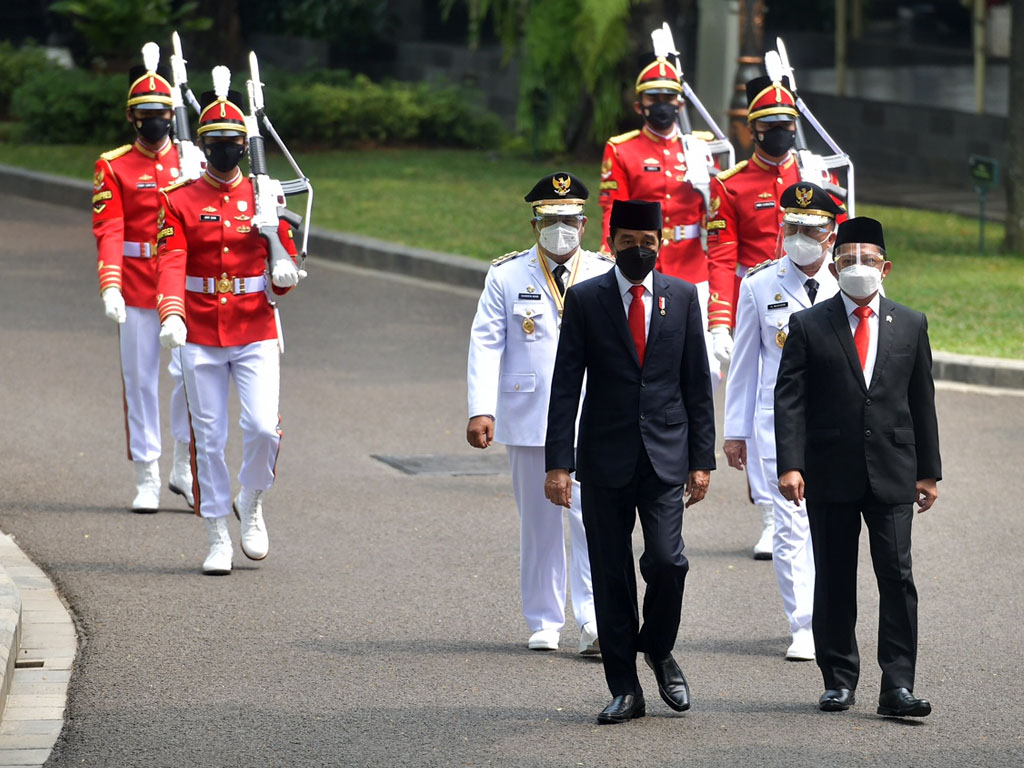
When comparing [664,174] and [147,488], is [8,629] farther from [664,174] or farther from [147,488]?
[664,174]

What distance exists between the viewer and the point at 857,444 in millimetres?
6820

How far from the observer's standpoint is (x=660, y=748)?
6.46 meters

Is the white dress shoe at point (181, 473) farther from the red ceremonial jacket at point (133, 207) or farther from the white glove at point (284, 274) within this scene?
the white glove at point (284, 274)

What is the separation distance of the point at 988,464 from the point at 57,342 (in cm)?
704

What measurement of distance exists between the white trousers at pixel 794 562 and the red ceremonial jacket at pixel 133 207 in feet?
13.0

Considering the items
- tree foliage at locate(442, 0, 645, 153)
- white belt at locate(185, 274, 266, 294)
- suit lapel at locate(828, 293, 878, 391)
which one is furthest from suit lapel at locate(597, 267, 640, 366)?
tree foliage at locate(442, 0, 645, 153)

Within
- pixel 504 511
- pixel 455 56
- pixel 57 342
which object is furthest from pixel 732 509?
pixel 455 56

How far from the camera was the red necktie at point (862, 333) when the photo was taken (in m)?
6.89

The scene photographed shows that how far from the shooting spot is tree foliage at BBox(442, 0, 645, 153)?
2386cm

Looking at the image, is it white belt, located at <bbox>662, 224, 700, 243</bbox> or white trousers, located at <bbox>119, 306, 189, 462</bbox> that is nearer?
white trousers, located at <bbox>119, 306, 189, 462</bbox>

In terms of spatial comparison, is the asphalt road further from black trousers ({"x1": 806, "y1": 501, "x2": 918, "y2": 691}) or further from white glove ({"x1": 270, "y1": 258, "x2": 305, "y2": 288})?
white glove ({"x1": 270, "y1": 258, "x2": 305, "y2": 288})

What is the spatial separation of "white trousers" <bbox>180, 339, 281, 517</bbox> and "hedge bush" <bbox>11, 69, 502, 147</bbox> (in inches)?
705

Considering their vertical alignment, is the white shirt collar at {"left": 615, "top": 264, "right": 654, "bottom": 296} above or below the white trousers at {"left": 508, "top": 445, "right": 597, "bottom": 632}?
above

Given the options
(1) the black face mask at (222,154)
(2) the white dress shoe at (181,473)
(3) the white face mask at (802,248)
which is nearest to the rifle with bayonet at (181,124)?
(1) the black face mask at (222,154)
